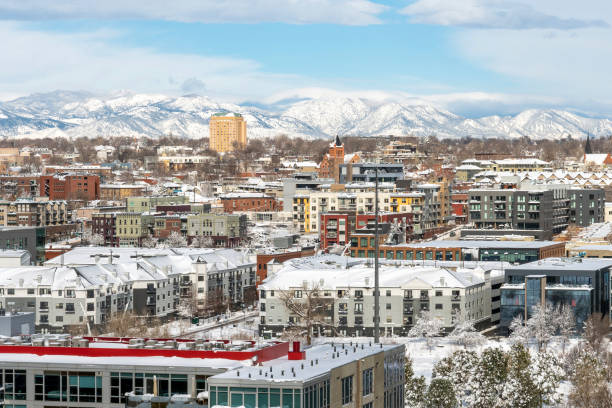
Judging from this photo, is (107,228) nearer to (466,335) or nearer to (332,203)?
(332,203)

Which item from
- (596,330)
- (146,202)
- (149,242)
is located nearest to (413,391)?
(596,330)

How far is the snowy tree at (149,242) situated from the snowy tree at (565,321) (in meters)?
Result: 53.7

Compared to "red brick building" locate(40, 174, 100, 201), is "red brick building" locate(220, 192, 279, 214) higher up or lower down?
lower down

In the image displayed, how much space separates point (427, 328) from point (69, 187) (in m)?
104

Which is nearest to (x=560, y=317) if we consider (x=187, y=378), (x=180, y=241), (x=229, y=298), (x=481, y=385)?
(x=481, y=385)

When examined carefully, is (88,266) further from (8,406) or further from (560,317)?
(8,406)

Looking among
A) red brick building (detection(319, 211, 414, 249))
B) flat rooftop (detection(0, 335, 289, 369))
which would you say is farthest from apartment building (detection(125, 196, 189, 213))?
flat rooftop (detection(0, 335, 289, 369))

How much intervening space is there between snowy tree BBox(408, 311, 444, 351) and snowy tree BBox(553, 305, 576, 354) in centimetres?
579

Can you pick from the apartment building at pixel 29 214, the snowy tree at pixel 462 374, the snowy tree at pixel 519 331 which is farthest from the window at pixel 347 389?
the apartment building at pixel 29 214

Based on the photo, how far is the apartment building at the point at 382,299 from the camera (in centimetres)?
6925

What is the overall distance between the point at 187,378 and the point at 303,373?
264 centimetres

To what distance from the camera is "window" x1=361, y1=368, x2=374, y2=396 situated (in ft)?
97.7

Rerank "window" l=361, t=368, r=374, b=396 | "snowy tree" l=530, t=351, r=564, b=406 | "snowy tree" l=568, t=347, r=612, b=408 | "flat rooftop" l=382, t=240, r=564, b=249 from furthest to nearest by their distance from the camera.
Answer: "flat rooftop" l=382, t=240, r=564, b=249
"snowy tree" l=530, t=351, r=564, b=406
"snowy tree" l=568, t=347, r=612, b=408
"window" l=361, t=368, r=374, b=396

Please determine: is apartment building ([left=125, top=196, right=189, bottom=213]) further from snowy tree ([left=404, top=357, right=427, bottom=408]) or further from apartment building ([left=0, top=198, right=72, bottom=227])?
snowy tree ([left=404, top=357, right=427, bottom=408])
